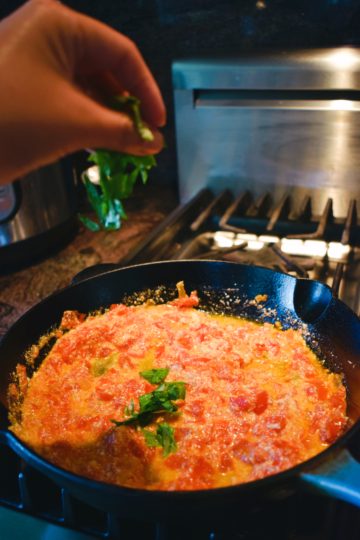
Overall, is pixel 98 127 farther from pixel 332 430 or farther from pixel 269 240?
pixel 269 240

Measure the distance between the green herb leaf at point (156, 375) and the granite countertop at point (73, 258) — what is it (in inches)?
23.0

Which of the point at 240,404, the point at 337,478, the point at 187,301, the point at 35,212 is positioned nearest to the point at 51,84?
the point at 337,478

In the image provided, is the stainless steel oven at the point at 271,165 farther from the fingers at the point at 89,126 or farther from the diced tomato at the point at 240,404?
the fingers at the point at 89,126

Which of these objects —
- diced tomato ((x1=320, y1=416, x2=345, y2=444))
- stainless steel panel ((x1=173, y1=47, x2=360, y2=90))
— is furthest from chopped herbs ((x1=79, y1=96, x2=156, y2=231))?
stainless steel panel ((x1=173, y1=47, x2=360, y2=90))

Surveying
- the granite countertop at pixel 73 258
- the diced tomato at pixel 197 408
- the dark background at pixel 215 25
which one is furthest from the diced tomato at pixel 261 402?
the dark background at pixel 215 25

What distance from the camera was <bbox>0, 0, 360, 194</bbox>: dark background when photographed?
2.21m

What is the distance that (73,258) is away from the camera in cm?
219

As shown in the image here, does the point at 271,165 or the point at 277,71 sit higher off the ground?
the point at 277,71

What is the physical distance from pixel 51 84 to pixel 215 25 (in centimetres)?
196

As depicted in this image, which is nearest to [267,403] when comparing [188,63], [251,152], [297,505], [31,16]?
[297,505]

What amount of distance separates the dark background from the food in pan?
1439 mm

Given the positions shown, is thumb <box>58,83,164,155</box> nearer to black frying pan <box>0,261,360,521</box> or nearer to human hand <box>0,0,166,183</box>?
human hand <box>0,0,166,183</box>

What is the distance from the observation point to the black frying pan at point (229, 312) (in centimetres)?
79

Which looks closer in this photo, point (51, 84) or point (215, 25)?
point (51, 84)
